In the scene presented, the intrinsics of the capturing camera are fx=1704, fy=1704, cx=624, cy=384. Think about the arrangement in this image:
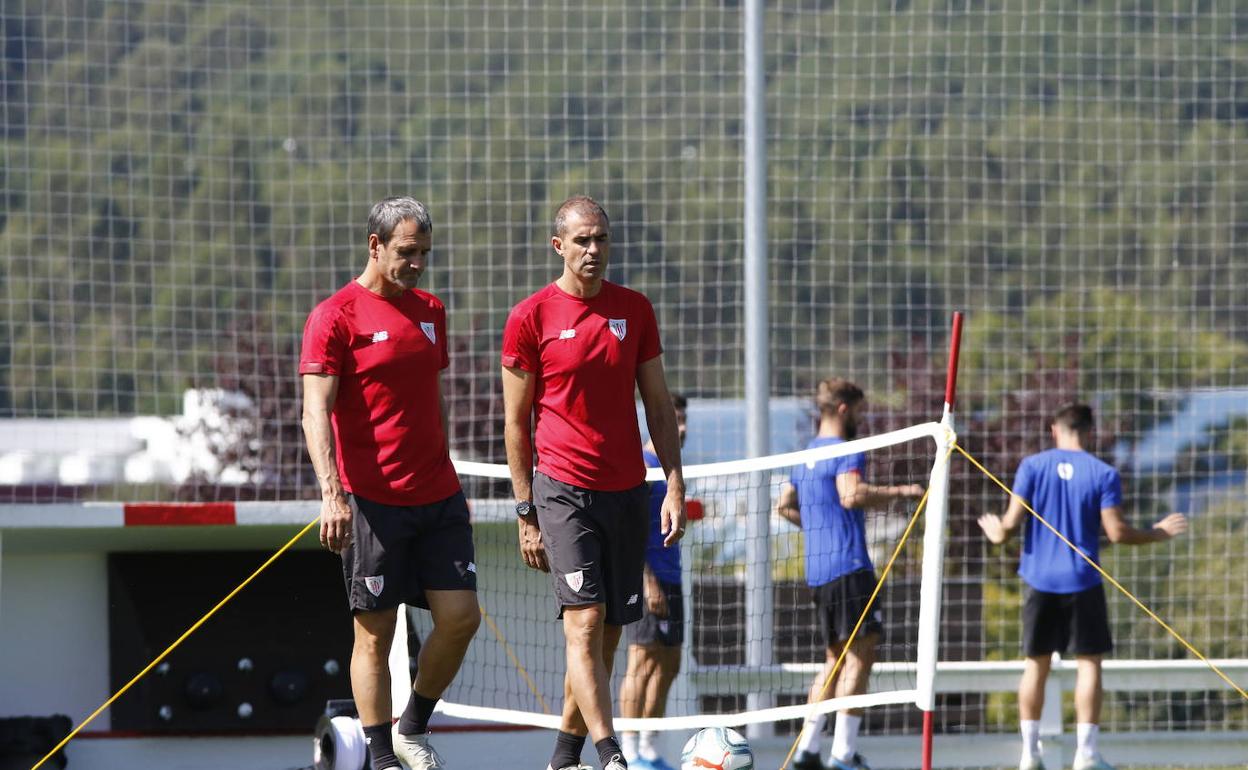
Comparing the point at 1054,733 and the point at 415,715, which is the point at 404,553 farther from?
the point at 1054,733

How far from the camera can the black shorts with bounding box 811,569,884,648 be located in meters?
8.26

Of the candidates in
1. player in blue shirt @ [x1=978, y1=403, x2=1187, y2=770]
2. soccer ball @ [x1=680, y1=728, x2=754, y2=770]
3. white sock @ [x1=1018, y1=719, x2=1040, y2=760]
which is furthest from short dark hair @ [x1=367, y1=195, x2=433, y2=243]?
white sock @ [x1=1018, y1=719, x2=1040, y2=760]

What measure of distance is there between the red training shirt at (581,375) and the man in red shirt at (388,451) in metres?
0.36

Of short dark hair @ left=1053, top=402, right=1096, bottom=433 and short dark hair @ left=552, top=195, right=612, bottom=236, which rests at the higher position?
short dark hair @ left=552, top=195, right=612, bottom=236

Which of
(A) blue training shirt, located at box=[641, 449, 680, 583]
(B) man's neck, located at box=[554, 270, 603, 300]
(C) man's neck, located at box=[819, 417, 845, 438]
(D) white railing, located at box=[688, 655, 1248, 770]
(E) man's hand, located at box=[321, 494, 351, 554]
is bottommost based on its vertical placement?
(D) white railing, located at box=[688, 655, 1248, 770]

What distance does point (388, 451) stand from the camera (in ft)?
19.3

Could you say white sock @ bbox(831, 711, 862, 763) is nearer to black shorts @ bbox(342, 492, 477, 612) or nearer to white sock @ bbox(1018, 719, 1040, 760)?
white sock @ bbox(1018, 719, 1040, 760)

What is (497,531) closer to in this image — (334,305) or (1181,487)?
(334,305)

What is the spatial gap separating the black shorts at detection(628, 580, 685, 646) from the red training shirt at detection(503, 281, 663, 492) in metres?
2.25

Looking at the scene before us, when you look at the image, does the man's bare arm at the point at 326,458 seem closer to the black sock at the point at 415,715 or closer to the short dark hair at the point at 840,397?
the black sock at the point at 415,715

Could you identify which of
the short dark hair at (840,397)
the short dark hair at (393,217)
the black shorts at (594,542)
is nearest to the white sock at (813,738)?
the short dark hair at (840,397)

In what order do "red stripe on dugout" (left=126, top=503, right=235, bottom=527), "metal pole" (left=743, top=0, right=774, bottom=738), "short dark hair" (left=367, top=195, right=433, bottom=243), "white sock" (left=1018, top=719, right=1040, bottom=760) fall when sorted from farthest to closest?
"metal pole" (left=743, top=0, right=774, bottom=738) < "white sock" (left=1018, top=719, right=1040, bottom=760) < "red stripe on dugout" (left=126, top=503, right=235, bottom=527) < "short dark hair" (left=367, top=195, right=433, bottom=243)

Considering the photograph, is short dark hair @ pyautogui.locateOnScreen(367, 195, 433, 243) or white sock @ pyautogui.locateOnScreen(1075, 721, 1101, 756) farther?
white sock @ pyautogui.locateOnScreen(1075, 721, 1101, 756)

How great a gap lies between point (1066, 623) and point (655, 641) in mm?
2117
